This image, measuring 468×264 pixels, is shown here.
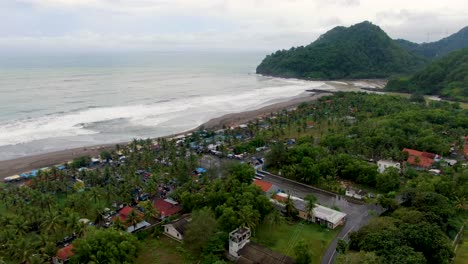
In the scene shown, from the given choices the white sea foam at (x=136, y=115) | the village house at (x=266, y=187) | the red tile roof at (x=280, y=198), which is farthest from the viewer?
the white sea foam at (x=136, y=115)

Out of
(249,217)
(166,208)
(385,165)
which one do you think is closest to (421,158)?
(385,165)

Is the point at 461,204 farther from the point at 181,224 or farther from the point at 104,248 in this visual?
the point at 104,248

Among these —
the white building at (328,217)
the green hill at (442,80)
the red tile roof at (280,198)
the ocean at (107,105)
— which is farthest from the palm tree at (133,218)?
the green hill at (442,80)

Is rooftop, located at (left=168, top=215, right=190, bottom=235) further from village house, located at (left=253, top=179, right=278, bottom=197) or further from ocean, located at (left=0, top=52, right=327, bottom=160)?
ocean, located at (left=0, top=52, right=327, bottom=160)

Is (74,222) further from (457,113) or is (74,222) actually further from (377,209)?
(457,113)

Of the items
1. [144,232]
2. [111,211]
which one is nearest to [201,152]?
[111,211]

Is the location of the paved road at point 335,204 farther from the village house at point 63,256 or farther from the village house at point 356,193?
the village house at point 63,256
